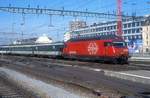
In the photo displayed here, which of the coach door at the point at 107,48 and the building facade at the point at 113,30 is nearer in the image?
the coach door at the point at 107,48

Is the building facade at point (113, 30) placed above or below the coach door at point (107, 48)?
above

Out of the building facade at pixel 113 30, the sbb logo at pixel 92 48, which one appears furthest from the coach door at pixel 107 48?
the building facade at pixel 113 30

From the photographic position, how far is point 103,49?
40.4m

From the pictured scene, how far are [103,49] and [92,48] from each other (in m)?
3.30

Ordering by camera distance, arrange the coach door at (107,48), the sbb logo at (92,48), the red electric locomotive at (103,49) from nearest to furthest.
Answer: the red electric locomotive at (103,49) → the coach door at (107,48) → the sbb logo at (92,48)

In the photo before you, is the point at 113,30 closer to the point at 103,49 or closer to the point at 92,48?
the point at 92,48

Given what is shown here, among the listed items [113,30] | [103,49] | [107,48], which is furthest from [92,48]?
[113,30]

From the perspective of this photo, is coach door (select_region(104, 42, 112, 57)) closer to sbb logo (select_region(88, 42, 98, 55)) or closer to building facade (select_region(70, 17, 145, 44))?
sbb logo (select_region(88, 42, 98, 55))

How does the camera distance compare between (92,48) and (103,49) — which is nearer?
(103,49)

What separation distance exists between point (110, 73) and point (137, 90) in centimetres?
825

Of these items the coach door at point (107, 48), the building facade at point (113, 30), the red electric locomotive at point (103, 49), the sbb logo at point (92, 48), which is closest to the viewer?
the red electric locomotive at point (103, 49)

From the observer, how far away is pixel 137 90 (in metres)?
16.6

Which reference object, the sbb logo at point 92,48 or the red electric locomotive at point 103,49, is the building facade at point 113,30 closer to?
the red electric locomotive at point 103,49

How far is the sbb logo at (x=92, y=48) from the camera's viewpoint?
42400mm
